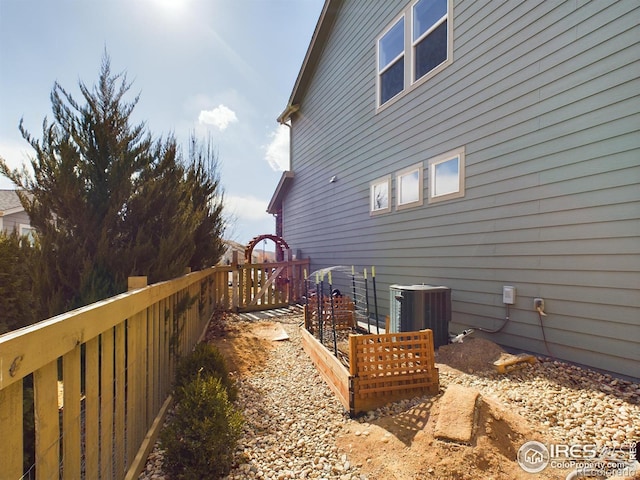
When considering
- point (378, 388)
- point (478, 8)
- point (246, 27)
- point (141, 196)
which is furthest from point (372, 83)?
point (378, 388)

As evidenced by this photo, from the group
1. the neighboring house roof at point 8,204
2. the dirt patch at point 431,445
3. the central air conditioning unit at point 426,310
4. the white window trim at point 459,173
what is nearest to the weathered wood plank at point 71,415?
the dirt patch at point 431,445

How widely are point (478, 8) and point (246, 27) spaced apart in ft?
16.4

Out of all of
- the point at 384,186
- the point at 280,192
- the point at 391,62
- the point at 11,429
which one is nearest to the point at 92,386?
the point at 11,429

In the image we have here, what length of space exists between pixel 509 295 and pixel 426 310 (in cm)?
98

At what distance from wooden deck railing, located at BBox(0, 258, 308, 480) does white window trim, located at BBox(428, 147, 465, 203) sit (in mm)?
3940

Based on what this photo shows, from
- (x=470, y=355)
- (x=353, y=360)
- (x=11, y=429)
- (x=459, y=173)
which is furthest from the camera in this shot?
(x=459, y=173)

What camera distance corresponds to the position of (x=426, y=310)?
14.0ft

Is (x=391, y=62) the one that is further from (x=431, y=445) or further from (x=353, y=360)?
(x=431, y=445)

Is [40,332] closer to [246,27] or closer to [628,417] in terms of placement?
[628,417]

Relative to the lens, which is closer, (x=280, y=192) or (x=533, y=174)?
(x=533, y=174)

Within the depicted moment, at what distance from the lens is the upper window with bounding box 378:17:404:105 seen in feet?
19.9

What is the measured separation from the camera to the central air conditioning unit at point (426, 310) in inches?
167

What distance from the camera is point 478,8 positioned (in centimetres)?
452

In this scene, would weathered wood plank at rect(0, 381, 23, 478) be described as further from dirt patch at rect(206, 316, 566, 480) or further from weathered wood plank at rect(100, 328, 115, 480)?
dirt patch at rect(206, 316, 566, 480)
